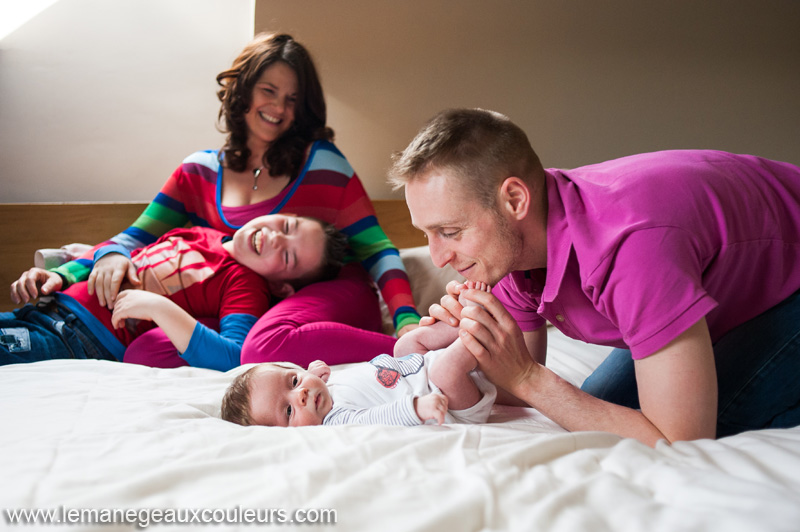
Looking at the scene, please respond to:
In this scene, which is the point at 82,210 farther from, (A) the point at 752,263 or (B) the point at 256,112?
(A) the point at 752,263

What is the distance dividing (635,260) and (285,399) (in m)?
0.69

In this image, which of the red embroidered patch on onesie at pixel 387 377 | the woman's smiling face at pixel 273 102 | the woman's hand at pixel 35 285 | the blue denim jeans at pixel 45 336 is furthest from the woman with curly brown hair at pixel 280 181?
the red embroidered patch on onesie at pixel 387 377

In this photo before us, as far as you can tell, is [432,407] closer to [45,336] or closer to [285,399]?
[285,399]

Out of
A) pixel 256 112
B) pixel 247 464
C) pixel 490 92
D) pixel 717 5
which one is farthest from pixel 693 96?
pixel 247 464

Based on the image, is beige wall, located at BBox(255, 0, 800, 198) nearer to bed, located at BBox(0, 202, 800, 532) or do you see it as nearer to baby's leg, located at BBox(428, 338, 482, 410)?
baby's leg, located at BBox(428, 338, 482, 410)

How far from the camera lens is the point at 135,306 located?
65.4 inches

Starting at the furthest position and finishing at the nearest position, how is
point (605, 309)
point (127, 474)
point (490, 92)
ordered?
1. point (490, 92)
2. point (605, 309)
3. point (127, 474)

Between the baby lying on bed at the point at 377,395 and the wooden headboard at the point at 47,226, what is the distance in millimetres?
1477

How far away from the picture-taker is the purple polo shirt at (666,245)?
889 mm

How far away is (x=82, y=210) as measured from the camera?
92.2 inches

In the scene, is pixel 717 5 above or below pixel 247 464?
above

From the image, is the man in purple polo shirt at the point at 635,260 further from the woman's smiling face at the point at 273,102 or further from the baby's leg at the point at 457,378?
the woman's smiling face at the point at 273,102

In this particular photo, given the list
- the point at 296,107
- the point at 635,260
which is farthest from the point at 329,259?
the point at 635,260

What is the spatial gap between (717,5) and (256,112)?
91.4 inches
